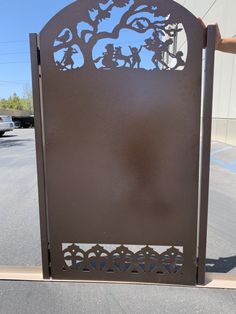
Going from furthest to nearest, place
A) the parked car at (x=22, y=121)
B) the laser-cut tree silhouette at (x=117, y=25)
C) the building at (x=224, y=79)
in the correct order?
the parked car at (x=22, y=121) → the building at (x=224, y=79) → the laser-cut tree silhouette at (x=117, y=25)

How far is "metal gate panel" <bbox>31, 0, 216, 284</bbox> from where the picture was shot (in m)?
2.46

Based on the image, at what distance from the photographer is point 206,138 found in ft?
8.45

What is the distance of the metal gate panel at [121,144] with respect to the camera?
246 cm

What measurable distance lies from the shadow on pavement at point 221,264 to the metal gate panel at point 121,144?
49 cm

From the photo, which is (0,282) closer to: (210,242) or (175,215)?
(175,215)

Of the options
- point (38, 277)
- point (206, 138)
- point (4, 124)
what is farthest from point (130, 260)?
point (4, 124)

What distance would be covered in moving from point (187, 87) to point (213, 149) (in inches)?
402

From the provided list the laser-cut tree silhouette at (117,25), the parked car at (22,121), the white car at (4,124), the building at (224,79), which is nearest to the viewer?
the laser-cut tree silhouette at (117,25)

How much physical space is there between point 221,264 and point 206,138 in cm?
150

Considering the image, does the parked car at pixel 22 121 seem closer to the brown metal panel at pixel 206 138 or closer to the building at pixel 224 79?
the building at pixel 224 79

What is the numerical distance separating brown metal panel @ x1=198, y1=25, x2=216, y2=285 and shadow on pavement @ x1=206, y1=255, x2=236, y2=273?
0.42 metres

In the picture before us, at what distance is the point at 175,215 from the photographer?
2.68 m

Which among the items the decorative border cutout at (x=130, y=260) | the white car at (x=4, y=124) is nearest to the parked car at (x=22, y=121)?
the white car at (x=4, y=124)

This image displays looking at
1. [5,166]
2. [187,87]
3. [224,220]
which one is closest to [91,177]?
[187,87]
